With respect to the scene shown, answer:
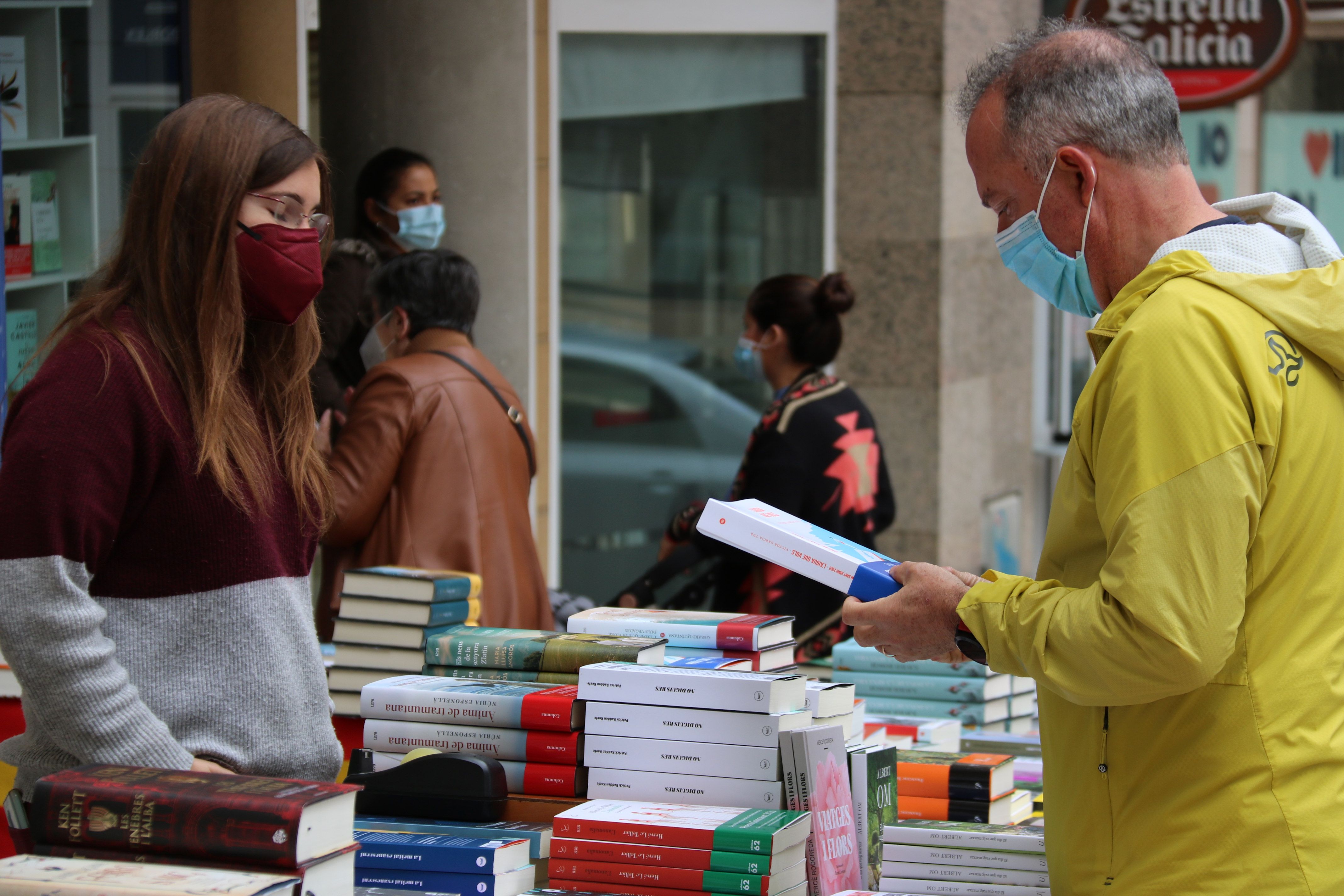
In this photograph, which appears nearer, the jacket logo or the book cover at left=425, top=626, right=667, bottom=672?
the jacket logo

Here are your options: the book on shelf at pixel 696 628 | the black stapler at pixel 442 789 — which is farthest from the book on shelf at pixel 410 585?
the black stapler at pixel 442 789

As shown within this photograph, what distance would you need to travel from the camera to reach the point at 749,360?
5.30m

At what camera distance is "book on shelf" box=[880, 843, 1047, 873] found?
2412 mm

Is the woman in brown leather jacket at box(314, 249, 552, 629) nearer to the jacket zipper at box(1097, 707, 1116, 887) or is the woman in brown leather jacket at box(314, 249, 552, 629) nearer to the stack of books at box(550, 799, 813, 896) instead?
the stack of books at box(550, 799, 813, 896)

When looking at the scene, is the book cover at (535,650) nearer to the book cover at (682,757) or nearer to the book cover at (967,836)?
the book cover at (682,757)

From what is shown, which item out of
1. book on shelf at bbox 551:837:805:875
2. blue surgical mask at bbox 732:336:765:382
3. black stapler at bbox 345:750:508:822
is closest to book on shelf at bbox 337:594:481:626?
black stapler at bbox 345:750:508:822

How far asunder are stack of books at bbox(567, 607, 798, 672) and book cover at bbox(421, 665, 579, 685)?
0.17 meters

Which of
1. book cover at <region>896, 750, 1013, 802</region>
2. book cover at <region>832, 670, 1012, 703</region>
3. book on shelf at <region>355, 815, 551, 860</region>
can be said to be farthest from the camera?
book cover at <region>832, 670, 1012, 703</region>

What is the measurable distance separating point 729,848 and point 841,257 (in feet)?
16.2

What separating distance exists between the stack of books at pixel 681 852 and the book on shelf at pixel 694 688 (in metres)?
0.18

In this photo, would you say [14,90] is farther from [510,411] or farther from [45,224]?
[510,411]

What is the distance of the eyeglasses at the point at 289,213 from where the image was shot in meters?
2.13

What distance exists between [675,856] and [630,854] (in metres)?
0.07

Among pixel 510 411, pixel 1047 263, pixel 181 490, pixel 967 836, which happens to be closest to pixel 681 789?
pixel 967 836
